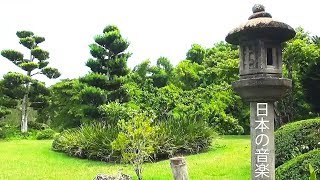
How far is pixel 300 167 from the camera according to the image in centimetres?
703

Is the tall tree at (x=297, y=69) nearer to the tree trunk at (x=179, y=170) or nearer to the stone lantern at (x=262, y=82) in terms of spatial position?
the stone lantern at (x=262, y=82)

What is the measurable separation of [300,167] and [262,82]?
2.11m

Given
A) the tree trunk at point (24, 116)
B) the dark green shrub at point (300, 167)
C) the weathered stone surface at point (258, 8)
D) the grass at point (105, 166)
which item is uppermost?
the weathered stone surface at point (258, 8)

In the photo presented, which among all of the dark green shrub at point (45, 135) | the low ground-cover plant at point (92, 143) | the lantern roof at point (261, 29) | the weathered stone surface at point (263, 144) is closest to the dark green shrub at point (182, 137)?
the low ground-cover plant at point (92, 143)

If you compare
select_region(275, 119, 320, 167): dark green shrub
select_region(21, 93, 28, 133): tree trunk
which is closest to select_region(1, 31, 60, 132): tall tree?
select_region(21, 93, 28, 133): tree trunk

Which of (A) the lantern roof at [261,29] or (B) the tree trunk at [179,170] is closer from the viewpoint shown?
(A) the lantern roof at [261,29]

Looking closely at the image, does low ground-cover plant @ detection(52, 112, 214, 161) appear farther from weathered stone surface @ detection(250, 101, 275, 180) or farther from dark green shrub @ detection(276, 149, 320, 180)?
weathered stone surface @ detection(250, 101, 275, 180)

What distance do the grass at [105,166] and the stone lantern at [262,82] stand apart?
448 cm

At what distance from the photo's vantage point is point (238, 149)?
14.7 metres

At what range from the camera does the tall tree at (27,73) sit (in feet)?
81.4

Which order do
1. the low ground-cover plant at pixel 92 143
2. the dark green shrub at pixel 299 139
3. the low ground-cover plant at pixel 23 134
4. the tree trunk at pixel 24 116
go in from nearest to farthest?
1. the dark green shrub at pixel 299 139
2. the low ground-cover plant at pixel 92 143
3. the low ground-cover plant at pixel 23 134
4. the tree trunk at pixel 24 116

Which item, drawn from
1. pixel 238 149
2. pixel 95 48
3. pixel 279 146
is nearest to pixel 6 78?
pixel 95 48

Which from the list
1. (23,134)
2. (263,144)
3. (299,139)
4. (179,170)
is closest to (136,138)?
(299,139)

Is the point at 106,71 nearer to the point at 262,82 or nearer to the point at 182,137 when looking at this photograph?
the point at 182,137
